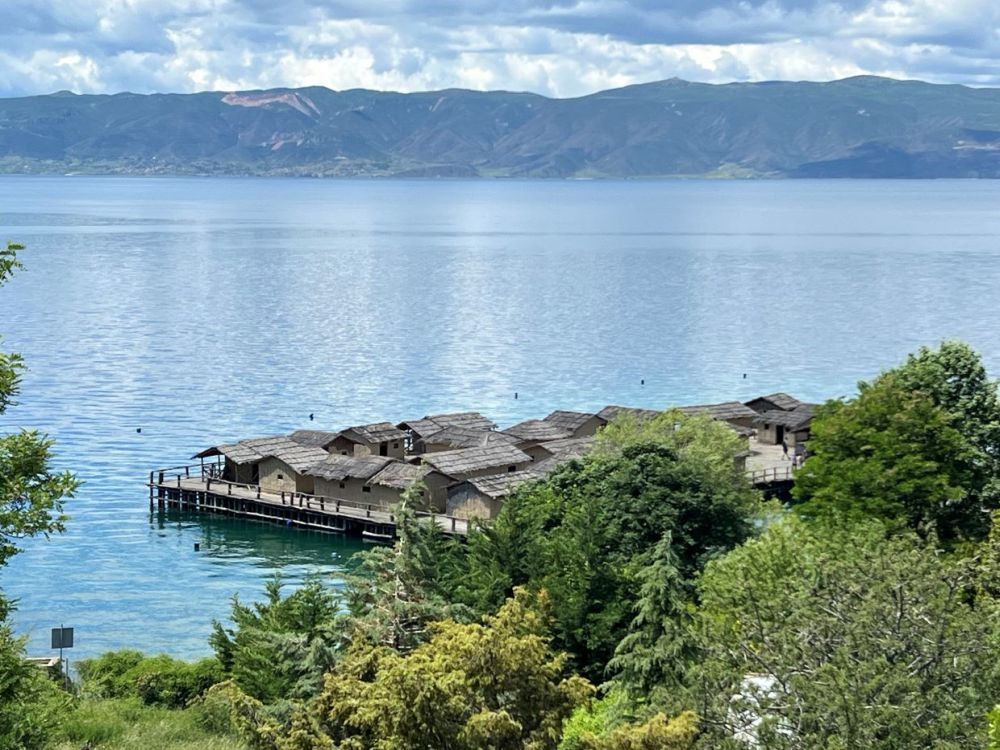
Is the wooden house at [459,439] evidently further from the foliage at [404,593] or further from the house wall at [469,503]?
the foliage at [404,593]

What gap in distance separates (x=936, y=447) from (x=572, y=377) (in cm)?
5874

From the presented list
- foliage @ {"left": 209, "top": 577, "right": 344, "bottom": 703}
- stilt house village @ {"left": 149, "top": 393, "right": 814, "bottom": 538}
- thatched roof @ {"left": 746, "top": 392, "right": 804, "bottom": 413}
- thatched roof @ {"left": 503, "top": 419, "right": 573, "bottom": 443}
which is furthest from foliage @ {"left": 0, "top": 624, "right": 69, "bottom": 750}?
thatched roof @ {"left": 746, "top": 392, "right": 804, "bottom": 413}

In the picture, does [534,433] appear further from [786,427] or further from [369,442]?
[786,427]

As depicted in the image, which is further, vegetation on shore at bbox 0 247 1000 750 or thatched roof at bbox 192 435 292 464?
thatched roof at bbox 192 435 292 464

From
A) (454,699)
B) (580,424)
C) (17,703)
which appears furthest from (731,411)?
(17,703)

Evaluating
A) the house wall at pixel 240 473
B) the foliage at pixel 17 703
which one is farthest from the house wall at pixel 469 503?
the foliage at pixel 17 703

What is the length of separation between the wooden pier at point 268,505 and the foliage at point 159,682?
77.1 ft

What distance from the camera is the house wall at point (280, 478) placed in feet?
215

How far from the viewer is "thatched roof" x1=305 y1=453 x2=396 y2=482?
210ft

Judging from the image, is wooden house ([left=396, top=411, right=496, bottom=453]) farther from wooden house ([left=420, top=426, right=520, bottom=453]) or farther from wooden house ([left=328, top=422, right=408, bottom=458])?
wooden house ([left=328, top=422, right=408, bottom=458])

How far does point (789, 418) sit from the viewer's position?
75312 millimetres

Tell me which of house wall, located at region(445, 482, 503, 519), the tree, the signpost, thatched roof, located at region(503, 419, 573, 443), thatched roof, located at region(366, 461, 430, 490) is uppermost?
the tree

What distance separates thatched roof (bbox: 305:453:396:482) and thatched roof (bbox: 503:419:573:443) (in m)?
7.71

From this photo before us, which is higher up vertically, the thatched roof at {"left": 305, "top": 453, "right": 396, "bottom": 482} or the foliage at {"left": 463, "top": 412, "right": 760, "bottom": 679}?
Result: the foliage at {"left": 463, "top": 412, "right": 760, "bottom": 679}
